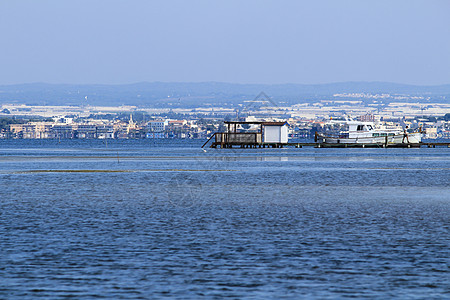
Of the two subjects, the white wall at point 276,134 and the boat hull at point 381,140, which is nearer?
the white wall at point 276,134

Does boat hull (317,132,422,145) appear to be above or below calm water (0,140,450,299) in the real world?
below

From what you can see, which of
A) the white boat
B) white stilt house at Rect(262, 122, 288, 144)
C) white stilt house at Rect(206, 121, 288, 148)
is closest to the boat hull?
the white boat

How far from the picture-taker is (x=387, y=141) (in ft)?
488

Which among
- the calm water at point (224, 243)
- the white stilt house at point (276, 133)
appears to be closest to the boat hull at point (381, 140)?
the white stilt house at point (276, 133)

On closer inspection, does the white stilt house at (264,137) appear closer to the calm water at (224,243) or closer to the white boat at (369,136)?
the white boat at (369,136)

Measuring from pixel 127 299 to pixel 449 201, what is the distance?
28.1m

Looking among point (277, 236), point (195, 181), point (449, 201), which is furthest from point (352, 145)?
point (277, 236)

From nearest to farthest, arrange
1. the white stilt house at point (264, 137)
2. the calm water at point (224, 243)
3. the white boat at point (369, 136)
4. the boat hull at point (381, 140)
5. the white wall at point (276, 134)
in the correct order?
1. the calm water at point (224, 243)
2. the white stilt house at point (264, 137)
3. the white wall at point (276, 134)
4. the boat hull at point (381, 140)
5. the white boat at point (369, 136)

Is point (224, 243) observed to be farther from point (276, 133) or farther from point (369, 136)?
point (369, 136)

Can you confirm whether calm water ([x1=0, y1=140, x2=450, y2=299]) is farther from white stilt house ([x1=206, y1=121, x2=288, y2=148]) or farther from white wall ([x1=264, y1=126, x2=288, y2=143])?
white wall ([x1=264, y1=126, x2=288, y2=143])

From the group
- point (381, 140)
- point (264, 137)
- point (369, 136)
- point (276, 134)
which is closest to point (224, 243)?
point (276, 134)

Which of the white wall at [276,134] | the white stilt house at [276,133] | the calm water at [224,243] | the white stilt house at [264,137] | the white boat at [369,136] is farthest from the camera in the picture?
the white boat at [369,136]

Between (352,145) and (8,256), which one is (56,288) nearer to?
(8,256)

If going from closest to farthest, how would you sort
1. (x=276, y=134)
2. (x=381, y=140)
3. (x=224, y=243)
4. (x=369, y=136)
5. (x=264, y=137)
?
1. (x=224, y=243)
2. (x=276, y=134)
3. (x=264, y=137)
4. (x=381, y=140)
5. (x=369, y=136)
